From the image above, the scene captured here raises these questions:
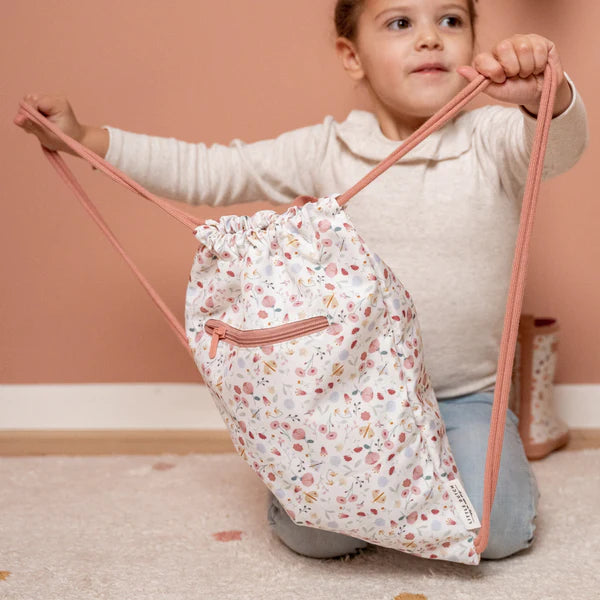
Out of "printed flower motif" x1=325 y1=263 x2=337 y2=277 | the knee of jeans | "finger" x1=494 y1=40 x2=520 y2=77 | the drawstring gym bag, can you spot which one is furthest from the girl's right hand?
the knee of jeans

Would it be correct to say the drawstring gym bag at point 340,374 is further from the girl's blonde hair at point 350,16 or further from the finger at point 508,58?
the girl's blonde hair at point 350,16

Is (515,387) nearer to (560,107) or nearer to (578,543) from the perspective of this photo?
(578,543)

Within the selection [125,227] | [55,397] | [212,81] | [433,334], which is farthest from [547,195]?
[55,397]

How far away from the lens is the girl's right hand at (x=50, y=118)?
2.90ft

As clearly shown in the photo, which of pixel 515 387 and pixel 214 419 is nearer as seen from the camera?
pixel 515 387

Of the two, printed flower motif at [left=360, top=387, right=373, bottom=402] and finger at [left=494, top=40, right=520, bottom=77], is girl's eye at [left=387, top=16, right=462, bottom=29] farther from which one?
printed flower motif at [left=360, top=387, right=373, bottom=402]

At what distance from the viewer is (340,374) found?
69cm

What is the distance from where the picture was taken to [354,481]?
70 cm

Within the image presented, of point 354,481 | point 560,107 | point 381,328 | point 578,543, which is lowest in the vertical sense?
point 578,543

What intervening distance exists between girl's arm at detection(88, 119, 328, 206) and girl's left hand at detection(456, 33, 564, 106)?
13.0 inches

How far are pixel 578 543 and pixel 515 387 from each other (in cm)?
33

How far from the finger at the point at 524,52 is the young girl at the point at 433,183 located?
6.7 inches

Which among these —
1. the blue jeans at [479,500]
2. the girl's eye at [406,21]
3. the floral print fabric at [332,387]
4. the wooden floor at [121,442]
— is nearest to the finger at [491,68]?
the floral print fabric at [332,387]

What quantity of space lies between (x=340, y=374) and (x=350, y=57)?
468mm
